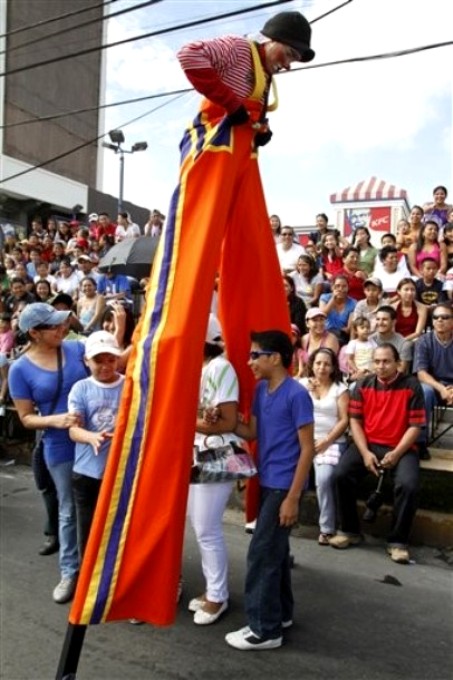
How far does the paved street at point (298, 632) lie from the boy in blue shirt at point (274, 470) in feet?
0.75

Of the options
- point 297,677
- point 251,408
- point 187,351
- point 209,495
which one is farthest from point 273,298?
point 297,677

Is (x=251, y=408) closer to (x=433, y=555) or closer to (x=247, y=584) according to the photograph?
(x=247, y=584)

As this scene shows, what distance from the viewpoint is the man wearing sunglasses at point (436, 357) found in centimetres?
544

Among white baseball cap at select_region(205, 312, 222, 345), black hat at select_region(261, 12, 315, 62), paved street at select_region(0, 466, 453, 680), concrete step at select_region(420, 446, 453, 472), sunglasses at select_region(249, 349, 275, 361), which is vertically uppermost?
black hat at select_region(261, 12, 315, 62)

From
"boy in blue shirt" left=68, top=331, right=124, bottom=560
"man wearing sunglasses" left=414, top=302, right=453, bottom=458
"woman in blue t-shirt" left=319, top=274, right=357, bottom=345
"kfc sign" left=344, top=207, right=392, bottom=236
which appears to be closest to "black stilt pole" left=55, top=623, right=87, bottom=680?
"boy in blue shirt" left=68, top=331, right=124, bottom=560

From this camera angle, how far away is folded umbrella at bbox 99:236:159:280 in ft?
30.6

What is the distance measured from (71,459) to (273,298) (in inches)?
69.5

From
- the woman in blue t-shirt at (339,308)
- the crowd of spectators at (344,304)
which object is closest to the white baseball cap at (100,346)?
the crowd of spectators at (344,304)

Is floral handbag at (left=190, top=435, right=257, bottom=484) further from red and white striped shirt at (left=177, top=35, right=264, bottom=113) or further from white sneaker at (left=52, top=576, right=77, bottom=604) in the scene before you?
red and white striped shirt at (left=177, top=35, right=264, bottom=113)

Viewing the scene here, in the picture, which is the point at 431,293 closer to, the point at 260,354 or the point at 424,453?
the point at 424,453

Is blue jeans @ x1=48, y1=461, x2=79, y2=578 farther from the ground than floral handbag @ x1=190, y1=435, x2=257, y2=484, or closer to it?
closer to it

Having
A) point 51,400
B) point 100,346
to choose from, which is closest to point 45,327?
point 51,400

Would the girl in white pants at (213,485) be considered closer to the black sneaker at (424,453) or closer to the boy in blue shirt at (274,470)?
the boy in blue shirt at (274,470)

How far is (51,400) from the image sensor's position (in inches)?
154
